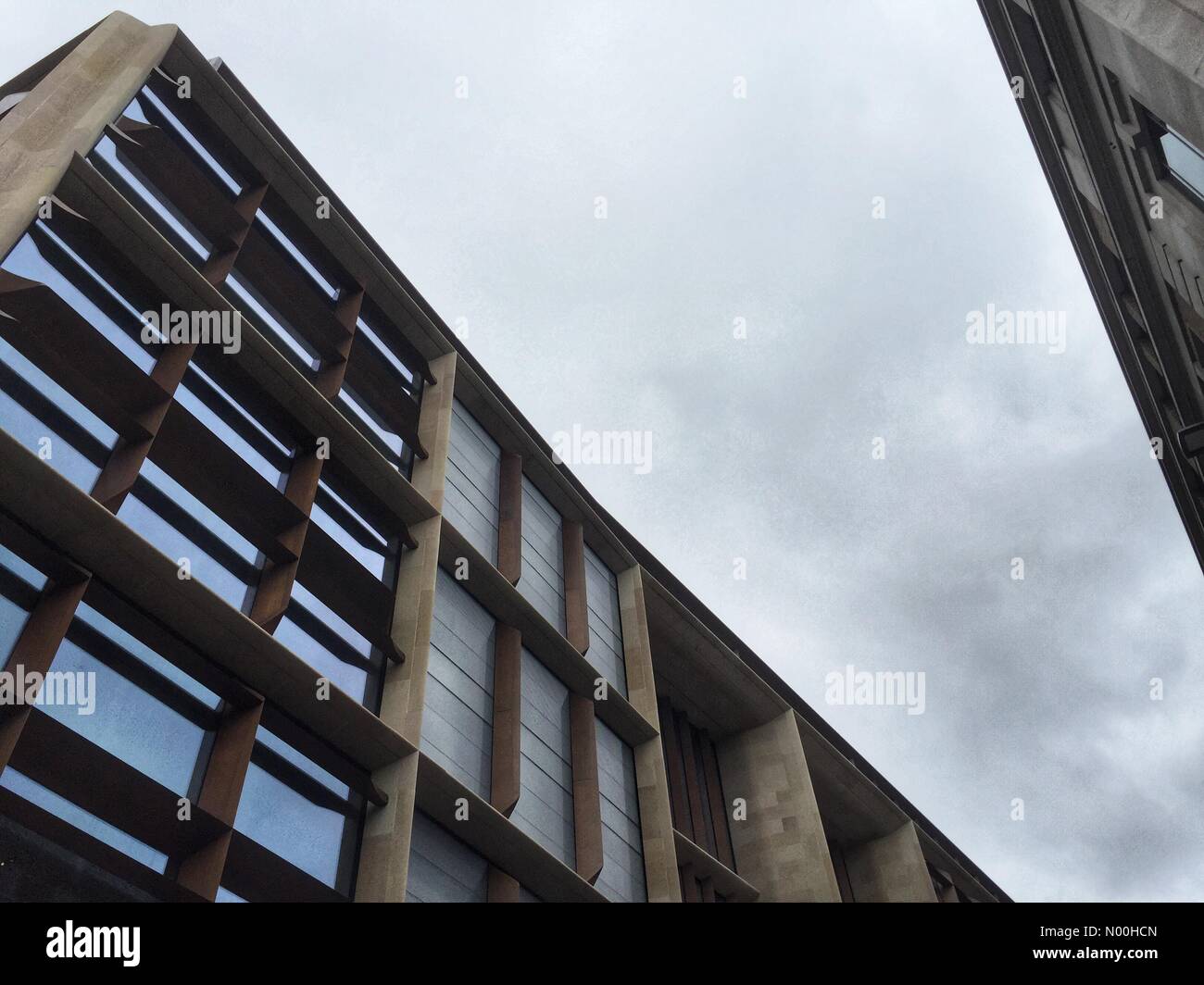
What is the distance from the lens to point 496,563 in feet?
72.2

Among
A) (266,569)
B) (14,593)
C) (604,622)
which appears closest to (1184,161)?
(604,622)

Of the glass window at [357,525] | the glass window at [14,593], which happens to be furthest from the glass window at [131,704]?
the glass window at [357,525]

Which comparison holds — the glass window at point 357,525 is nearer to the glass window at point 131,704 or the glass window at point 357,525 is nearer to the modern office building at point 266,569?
the modern office building at point 266,569

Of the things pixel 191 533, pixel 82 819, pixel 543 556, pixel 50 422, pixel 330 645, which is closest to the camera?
pixel 82 819

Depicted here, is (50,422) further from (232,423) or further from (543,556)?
(543,556)

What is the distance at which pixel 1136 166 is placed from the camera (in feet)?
62.1

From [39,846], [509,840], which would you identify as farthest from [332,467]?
[39,846]

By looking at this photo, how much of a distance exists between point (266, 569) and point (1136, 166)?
17051 millimetres

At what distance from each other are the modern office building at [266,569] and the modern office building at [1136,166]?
1317 cm

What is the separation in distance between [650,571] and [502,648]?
9.33 m

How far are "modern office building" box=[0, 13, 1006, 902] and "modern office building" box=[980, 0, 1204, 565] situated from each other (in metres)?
13.2

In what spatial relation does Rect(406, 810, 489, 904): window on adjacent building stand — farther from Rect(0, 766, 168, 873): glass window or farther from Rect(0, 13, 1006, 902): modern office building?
Rect(0, 766, 168, 873): glass window

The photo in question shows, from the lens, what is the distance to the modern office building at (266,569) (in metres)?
12.2
